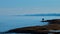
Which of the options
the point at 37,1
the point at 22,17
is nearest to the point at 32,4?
the point at 37,1

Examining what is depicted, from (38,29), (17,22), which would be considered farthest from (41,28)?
(17,22)

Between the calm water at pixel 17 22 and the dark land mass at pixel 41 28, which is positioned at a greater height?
the calm water at pixel 17 22

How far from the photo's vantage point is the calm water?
274 centimetres

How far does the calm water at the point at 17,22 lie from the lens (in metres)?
2.74

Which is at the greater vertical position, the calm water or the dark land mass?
the calm water

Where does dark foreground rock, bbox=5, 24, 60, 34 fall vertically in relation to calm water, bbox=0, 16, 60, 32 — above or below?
below

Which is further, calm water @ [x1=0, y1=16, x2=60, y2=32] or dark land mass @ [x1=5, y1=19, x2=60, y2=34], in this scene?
calm water @ [x1=0, y1=16, x2=60, y2=32]

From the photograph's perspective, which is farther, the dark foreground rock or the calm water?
the calm water

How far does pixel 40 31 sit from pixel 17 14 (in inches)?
22.4

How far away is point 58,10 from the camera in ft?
9.19

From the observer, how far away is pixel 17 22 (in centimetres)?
278

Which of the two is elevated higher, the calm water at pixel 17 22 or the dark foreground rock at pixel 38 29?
the calm water at pixel 17 22

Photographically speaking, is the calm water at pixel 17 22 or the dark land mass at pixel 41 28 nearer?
the dark land mass at pixel 41 28

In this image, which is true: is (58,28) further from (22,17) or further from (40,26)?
(22,17)
